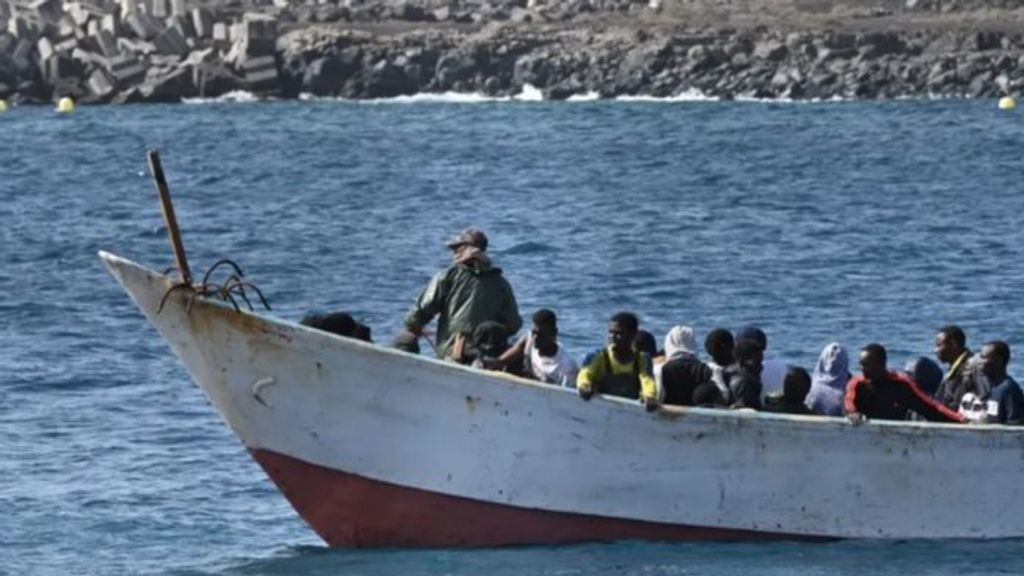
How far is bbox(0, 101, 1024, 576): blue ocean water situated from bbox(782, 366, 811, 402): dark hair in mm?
1006

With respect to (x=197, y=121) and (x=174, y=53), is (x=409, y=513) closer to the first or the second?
(x=197, y=121)

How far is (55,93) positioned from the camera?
85625mm

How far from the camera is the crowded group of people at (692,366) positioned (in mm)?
19516

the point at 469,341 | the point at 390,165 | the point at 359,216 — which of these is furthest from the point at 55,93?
the point at 469,341

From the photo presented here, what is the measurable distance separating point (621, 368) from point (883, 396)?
177 cm

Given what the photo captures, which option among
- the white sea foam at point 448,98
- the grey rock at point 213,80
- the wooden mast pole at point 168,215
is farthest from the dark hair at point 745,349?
the grey rock at point 213,80

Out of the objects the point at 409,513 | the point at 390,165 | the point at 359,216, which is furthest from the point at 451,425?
the point at 390,165

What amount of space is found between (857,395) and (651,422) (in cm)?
140

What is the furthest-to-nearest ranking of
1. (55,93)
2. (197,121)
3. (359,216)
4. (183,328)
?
(55,93) → (197,121) → (359,216) → (183,328)

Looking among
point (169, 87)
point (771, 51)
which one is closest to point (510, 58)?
point (771, 51)

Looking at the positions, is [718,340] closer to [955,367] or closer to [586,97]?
[955,367]

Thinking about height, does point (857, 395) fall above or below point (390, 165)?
above

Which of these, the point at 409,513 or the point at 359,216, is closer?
the point at 409,513

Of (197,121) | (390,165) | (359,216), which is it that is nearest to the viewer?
(359,216)
